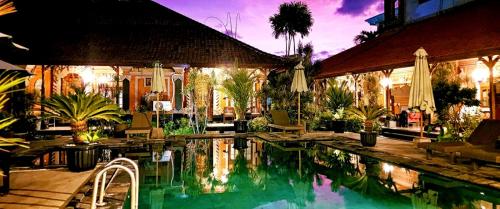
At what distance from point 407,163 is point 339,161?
1.63 meters

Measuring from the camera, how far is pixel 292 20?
1332 inches

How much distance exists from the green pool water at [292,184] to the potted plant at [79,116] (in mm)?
1103

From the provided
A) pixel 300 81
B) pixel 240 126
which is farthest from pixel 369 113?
pixel 240 126

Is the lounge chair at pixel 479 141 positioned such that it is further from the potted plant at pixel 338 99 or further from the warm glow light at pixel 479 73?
the potted plant at pixel 338 99

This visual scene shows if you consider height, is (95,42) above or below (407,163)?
above

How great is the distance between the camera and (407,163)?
316 inches

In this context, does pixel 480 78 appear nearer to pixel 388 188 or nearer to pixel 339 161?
pixel 339 161

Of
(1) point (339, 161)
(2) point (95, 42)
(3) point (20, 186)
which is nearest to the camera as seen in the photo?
(3) point (20, 186)

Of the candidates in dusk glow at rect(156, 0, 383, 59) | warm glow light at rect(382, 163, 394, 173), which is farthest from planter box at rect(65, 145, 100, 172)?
dusk glow at rect(156, 0, 383, 59)

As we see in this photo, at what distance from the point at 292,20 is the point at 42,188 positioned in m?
30.3

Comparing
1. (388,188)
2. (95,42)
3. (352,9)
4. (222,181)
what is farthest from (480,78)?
(352,9)

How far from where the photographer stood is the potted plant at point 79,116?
708 centimetres

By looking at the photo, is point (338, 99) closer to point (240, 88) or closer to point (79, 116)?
point (240, 88)

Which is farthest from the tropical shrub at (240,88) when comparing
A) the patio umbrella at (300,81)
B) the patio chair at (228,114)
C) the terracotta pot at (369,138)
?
the terracotta pot at (369,138)
